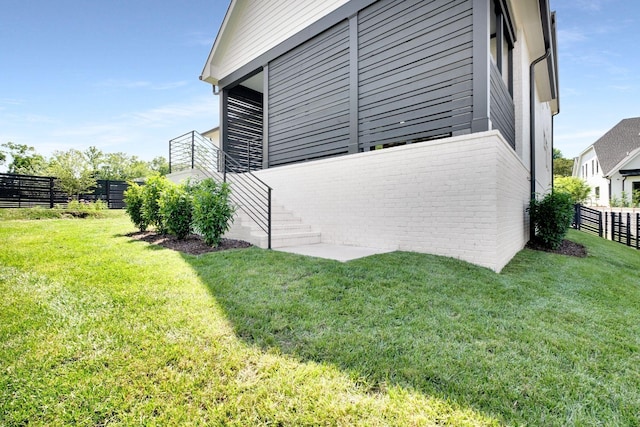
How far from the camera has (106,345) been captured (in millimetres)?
1919

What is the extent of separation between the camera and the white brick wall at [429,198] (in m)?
4.14

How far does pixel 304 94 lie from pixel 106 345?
6463 millimetres

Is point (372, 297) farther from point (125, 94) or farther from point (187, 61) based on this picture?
point (125, 94)

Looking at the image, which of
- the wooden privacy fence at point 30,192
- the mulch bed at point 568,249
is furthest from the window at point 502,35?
the wooden privacy fence at point 30,192

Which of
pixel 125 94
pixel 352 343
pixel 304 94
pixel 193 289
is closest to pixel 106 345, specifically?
pixel 193 289

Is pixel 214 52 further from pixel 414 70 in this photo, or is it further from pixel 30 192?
pixel 30 192

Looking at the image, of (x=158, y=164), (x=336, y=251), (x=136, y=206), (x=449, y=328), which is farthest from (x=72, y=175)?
(x=158, y=164)

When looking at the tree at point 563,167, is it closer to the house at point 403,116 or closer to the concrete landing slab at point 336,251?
the house at point 403,116

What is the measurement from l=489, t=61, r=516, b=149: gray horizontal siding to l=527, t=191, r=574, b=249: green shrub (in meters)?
1.51

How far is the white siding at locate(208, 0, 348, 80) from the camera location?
22.6 feet

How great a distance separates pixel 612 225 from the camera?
1046 cm

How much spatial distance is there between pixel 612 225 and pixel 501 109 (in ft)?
30.4

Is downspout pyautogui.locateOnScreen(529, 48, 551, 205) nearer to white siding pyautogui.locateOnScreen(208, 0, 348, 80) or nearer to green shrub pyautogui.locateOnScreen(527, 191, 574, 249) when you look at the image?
green shrub pyautogui.locateOnScreen(527, 191, 574, 249)

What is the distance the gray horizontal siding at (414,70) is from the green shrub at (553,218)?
3524mm
